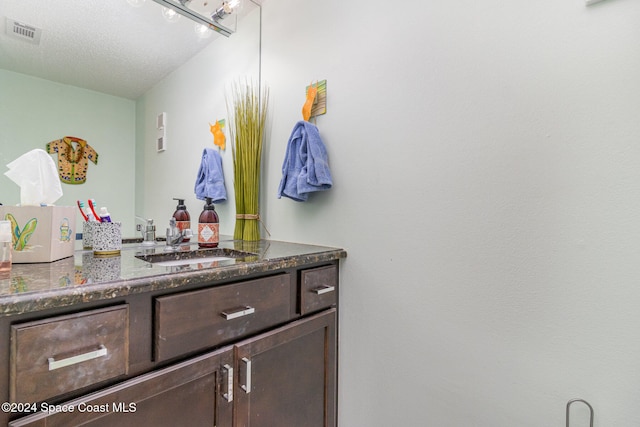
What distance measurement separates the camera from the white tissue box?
773 mm

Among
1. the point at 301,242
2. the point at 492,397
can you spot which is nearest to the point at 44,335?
the point at 301,242

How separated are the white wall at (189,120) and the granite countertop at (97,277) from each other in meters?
0.37

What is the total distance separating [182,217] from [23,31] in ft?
2.68

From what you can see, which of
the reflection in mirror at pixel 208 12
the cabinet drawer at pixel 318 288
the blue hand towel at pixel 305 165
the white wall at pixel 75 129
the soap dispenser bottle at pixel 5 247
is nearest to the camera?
the soap dispenser bottle at pixel 5 247

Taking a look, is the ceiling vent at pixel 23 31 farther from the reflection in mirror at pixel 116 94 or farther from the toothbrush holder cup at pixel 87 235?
the toothbrush holder cup at pixel 87 235

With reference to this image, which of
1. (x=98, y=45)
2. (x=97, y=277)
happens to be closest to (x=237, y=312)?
(x=97, y=277)

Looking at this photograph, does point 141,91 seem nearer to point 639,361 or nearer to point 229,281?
point 229,281

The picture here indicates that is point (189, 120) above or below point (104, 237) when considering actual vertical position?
above

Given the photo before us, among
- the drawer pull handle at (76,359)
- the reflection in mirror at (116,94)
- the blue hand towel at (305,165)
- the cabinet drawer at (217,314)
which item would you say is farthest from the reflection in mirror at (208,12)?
the drawer pull handle at (76,359)

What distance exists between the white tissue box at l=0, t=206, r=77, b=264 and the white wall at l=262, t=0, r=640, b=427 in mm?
905

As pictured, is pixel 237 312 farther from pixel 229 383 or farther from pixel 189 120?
pixel 189 120

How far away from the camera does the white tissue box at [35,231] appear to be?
0.77 metres

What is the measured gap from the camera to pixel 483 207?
913mm

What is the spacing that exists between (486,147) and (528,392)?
0.72m
